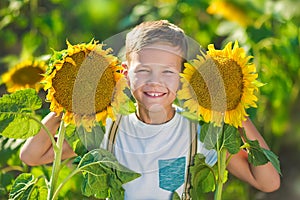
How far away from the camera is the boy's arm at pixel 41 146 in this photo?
1.48 meters

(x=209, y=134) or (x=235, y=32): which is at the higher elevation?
(x=235, y=32)

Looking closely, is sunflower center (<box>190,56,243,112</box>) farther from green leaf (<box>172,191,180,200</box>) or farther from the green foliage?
green leaf (<box>172,191,180,200</box>)

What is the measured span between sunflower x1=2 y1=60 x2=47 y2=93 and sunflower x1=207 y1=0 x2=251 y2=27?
572 mm

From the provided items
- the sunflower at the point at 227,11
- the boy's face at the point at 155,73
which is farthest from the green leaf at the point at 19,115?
the sunflower at the point at 227,11

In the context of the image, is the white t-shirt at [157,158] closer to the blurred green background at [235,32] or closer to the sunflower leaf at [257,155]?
the sunflower leaf at [257,155]

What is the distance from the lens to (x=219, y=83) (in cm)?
138

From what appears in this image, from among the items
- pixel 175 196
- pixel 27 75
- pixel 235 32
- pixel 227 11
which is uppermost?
pixel 227 11

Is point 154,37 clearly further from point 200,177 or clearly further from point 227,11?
point 227,11

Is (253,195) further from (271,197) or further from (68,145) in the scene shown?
(68,145)

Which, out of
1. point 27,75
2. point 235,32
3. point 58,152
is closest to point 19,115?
point 58,152

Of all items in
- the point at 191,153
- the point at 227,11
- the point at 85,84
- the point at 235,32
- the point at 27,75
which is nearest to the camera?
the point at 85,84

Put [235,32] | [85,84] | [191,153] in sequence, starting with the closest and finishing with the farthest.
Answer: [85,84] < [191,153] < [235,32]

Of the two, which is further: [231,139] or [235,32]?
[235,32]

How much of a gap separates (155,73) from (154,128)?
0.11 meters
